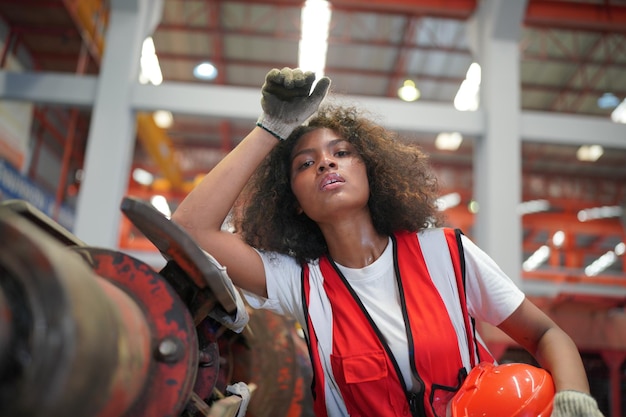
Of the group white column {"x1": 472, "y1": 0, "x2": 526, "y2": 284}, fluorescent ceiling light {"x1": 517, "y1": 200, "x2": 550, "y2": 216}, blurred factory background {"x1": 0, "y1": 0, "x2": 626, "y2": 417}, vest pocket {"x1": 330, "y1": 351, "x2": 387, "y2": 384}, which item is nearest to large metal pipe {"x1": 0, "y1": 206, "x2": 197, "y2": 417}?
vest pocket {"x1": 330, "y1": 351, "x2": 387, "y2": 384}

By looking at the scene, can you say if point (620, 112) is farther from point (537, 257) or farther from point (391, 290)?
point (391, 290)

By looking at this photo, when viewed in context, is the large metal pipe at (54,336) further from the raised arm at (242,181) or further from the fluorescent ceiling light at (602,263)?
the fluorescent ceiling light at (602,263)

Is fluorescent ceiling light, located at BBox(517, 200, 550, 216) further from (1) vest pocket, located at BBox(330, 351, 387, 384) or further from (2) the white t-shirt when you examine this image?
(1) vest pocket, located at BBox(330, 351, 387, 384)

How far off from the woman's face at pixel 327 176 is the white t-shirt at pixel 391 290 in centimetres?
18

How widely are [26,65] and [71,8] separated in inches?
91.4

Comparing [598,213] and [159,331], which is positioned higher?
[598,213]

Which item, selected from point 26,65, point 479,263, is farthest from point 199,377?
point 26,65

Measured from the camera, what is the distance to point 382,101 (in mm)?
5098

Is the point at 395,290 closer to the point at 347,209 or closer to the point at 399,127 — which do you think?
the point at 347,209

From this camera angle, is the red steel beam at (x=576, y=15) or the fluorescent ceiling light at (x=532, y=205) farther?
the fluorescent ceiling light at (x=532, y=205)

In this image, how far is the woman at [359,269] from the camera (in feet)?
4.64

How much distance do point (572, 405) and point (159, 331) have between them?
877mm

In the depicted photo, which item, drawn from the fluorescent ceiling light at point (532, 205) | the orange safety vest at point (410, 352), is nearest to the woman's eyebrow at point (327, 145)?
the orange safety vest at point (410, 352)

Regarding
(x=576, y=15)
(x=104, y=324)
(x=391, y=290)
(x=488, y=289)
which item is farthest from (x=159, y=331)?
(x=576, y=15)
